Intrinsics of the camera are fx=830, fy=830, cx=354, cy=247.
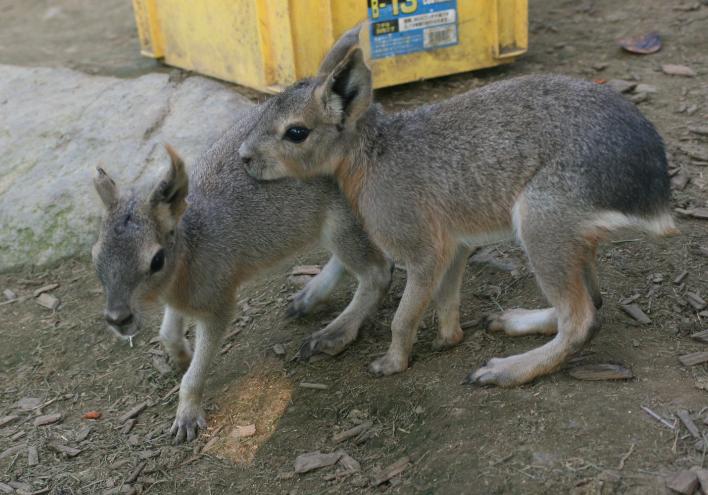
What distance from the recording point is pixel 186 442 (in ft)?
15.8

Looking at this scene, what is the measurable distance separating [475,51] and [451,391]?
13.9 feet

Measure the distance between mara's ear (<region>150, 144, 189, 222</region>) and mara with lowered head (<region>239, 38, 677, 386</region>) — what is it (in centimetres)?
52

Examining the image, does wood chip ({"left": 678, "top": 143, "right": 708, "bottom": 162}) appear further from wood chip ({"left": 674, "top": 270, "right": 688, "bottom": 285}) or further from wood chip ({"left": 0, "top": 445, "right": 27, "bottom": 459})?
wood chip ({"left": 0, "top": 445, "right": 27, "bottom": 459})

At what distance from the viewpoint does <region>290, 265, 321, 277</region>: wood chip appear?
6250mm

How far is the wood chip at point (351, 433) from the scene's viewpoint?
4543 mm

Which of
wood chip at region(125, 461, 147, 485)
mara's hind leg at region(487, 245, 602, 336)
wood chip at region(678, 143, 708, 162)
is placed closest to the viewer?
wood chip at region(125, 461, 147, 485)

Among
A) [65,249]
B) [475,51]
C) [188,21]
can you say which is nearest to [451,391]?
[65,249]

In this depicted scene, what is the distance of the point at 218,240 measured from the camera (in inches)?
199

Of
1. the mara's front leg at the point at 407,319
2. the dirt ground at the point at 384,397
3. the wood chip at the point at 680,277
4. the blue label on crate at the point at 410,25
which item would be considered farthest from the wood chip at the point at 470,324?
the blue label on crate at the point at 410,25

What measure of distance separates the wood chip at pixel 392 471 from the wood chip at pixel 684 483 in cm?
125

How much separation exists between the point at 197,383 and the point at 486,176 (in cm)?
207

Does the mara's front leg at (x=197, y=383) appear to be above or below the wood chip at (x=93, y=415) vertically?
above

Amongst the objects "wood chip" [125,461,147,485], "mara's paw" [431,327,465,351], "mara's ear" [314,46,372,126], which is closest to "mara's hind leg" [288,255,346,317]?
"mara's paw" [431,327,465,351]

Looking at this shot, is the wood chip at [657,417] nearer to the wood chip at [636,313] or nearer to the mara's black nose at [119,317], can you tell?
the wood chip at [636,313]
